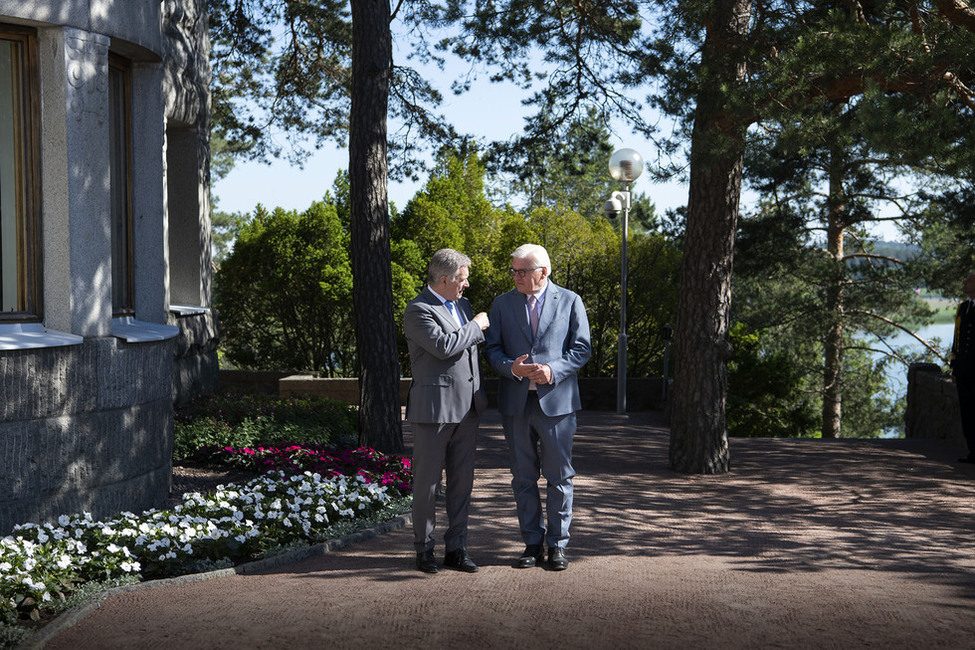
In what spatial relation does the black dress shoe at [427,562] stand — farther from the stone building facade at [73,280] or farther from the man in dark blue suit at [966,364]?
the man in dark blue suit at [966,364]

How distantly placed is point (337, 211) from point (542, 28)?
8.27m

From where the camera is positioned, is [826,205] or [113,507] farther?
[826,205]

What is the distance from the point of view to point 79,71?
6922 millimetres

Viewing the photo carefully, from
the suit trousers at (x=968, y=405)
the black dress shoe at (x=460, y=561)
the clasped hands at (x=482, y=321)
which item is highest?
the clasped hands at (x=482, y=321)

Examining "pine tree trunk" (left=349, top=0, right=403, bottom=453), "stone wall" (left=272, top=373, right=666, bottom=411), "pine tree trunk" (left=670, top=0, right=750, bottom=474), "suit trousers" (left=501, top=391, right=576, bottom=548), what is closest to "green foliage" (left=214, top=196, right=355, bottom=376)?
"stone wall" (left=272, top=373, right=666, bottom=411)

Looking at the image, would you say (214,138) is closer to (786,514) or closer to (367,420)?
(367,420)

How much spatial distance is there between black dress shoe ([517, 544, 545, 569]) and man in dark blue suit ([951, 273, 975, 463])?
5955mm

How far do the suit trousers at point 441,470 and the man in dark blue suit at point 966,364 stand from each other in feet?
20.7

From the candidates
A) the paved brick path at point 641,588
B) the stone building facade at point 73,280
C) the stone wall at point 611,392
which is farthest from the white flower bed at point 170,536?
the stone wall at point 611,392

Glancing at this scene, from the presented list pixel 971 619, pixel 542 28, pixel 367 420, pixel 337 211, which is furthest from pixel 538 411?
pixel 337 211

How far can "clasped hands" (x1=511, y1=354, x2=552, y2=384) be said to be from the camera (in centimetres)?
555

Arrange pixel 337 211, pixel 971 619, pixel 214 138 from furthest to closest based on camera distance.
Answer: pixel 214 138
pixel 337 211
pixel 971 619

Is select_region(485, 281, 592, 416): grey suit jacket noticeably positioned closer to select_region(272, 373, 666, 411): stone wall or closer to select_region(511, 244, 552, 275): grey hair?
select_region(511, 244, 552, 275): grey hair

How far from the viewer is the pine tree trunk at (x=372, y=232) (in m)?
10.0
